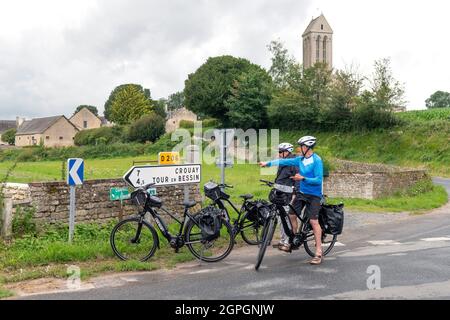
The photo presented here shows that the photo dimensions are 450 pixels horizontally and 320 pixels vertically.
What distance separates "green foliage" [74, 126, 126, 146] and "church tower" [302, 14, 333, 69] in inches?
1720

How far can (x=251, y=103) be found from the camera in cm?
5125

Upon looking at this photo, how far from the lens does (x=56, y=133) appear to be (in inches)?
3413

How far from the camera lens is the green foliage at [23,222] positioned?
9.16 meters

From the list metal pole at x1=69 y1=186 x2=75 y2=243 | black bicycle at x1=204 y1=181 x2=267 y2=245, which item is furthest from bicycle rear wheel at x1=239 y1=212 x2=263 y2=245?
metal pole at x1=69 y1=186 x2=75 y2=243

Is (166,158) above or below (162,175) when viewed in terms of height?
above

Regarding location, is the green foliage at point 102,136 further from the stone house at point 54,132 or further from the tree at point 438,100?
the tree at point 438,100

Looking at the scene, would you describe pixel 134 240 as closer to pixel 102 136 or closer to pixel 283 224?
pixel 283 224

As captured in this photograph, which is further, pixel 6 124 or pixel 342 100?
pixel 6 124

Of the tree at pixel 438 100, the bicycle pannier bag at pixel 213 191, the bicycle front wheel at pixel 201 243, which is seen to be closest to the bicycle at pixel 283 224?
the bicycle front wheel at pixel 201 243

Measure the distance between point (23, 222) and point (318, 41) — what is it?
3754 inches

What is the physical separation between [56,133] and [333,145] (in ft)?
193

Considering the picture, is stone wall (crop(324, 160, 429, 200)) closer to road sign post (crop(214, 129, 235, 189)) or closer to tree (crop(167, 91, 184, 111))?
road sign post (crop(214, 129, 235, 189))

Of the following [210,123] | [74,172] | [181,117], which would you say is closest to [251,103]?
[210,123]
